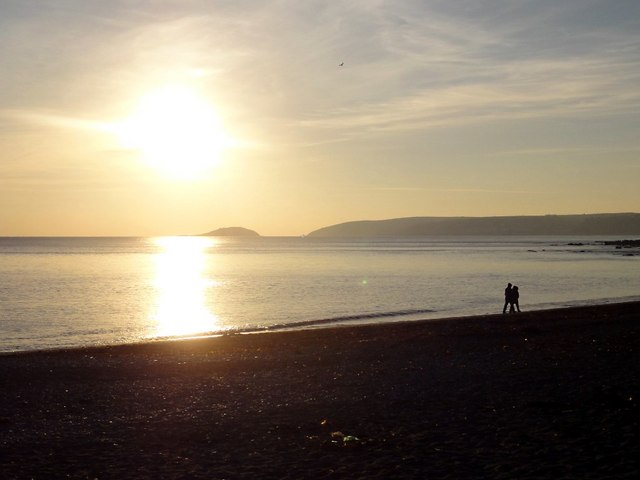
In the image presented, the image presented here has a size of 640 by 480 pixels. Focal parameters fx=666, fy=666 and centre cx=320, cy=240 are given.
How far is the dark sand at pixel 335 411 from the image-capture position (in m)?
10.9

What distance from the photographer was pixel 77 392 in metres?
17.7

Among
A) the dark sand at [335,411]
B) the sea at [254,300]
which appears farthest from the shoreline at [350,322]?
the dark sand at [335,411]

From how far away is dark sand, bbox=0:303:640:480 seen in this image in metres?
10.9

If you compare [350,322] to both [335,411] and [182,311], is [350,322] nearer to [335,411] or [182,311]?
[182,311]

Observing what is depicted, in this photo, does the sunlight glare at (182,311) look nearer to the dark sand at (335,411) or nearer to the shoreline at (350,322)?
the shoreline at (350,322)

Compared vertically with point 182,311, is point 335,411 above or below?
above

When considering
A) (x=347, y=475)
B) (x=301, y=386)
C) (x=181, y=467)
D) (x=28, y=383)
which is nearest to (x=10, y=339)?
(x=28, y=383)

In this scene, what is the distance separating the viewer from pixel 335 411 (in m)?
14.8

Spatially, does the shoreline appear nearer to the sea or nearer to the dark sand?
the sea

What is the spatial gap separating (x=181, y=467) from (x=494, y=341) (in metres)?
16.7

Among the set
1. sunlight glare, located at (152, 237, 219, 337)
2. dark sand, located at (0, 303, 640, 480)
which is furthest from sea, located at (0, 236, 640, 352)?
dark sand, located at (0, 303, 640, 480)

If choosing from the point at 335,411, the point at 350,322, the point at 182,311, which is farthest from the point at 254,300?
the point at 335,411

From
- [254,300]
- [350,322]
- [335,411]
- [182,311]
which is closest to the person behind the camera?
[335,411]

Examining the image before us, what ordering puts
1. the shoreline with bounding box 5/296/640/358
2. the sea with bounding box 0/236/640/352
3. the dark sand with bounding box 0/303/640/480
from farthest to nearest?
the sea with bounding box 0/236/640/352 < the shoreline with bounding box 5/296/640/358 < the dark sand with bounding box 0/303/640/480
